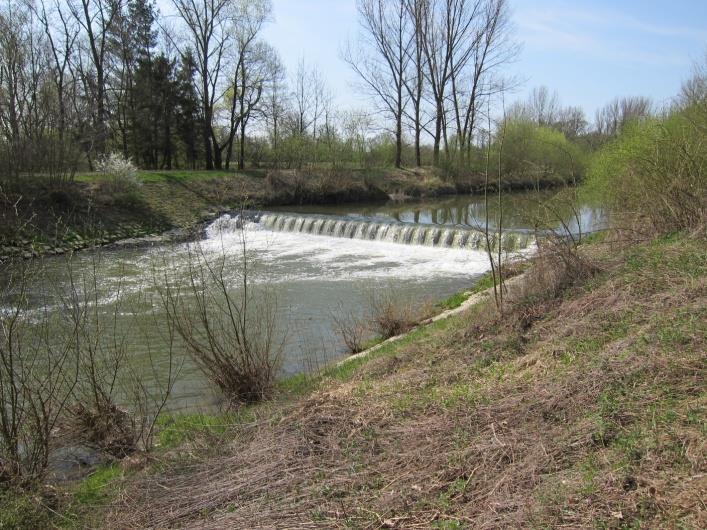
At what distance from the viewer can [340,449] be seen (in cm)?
408

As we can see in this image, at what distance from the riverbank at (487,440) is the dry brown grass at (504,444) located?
12mm

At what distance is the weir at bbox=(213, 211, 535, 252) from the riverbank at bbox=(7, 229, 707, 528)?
9.06m

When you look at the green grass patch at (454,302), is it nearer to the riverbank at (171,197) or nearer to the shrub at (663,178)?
the shrub at (663,178)

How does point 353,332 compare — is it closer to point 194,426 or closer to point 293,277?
point 194,426

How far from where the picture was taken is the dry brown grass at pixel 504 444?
294 centimetres

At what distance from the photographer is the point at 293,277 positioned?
47.9ft

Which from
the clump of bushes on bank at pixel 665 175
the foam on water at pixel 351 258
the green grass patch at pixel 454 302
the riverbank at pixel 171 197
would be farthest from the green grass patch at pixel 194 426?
the foam on water at pixel 351 258

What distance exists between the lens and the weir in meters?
16.6

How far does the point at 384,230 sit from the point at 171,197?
11042 mm

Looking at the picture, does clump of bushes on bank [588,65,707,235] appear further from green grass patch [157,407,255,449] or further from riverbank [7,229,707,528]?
green grass patch [157,407,255,449]

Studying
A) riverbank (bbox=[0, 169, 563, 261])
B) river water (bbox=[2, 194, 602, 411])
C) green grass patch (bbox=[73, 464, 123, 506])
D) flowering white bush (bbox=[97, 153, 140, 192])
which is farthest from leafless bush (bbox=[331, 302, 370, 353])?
flowering white bush (bbox=[97, 153, 140, 192])

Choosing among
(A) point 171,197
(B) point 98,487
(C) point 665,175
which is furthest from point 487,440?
(A) point 171,197

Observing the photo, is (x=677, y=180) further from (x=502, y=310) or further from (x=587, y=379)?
(x=587, y=379)

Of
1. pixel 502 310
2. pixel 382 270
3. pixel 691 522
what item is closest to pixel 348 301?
pixel 382 270
